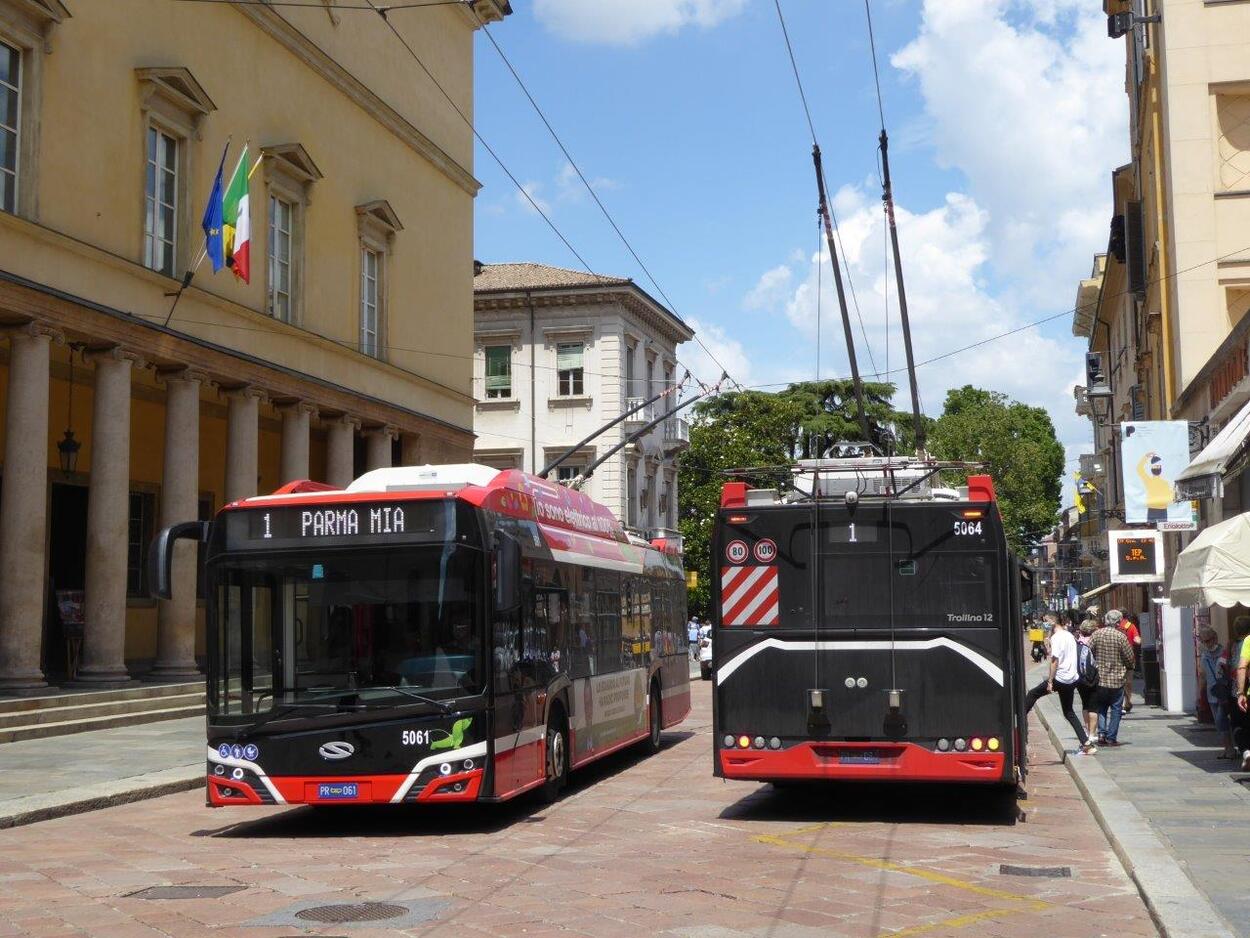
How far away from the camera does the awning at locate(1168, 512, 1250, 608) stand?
48.2ft

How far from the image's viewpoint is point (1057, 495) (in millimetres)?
101500

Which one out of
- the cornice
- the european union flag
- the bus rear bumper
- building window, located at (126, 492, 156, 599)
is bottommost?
the bus rear bumper

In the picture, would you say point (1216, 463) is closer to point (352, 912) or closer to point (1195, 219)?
point (1195, 219)

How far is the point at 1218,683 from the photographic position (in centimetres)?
1702

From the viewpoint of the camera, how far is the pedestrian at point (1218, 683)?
1670 cm

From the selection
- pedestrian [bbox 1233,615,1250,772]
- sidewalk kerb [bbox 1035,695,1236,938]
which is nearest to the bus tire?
sidewalk kerb [bbox 1035,695,1236,938]

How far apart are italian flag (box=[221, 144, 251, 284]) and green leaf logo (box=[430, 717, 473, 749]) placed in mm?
14567

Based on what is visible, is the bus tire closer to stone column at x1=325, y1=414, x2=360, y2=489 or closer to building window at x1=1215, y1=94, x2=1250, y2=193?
stone column at x1=325, y1=414, x2=360, y2=489

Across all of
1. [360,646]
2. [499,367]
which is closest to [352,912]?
[360,646]

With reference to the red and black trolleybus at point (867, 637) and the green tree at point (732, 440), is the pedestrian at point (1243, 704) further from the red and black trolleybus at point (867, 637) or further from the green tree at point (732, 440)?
the green tree at point (732, 440)

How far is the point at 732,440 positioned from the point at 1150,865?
50.8 metres

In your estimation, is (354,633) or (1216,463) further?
(1216,463)

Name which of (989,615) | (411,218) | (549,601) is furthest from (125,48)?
(989,615)

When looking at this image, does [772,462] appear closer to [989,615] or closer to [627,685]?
[627,685]
